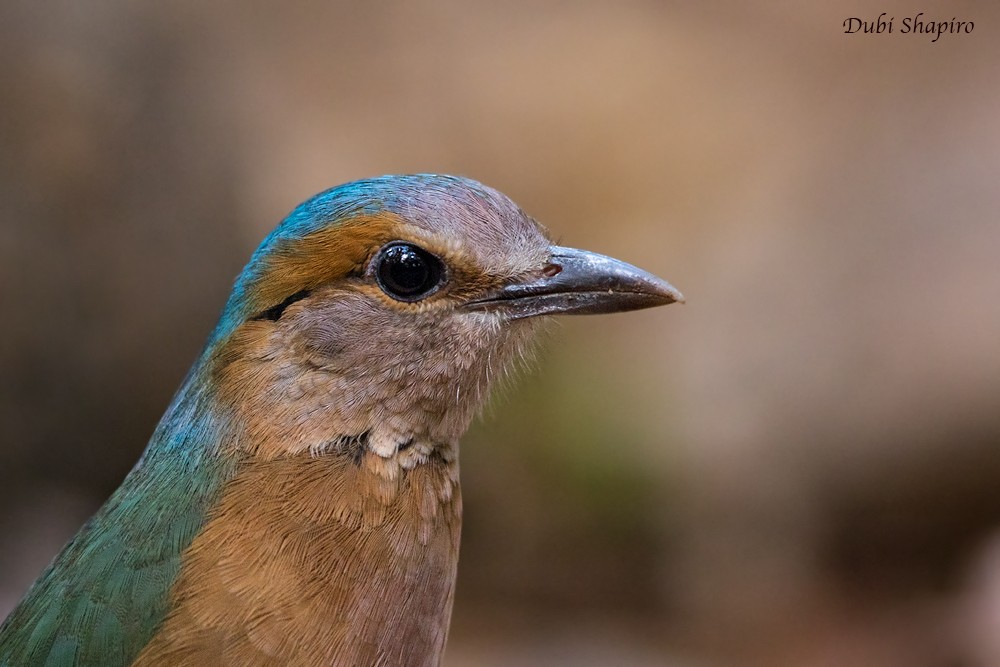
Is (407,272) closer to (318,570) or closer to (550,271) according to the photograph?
(550,271)

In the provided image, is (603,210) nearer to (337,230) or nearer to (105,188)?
(105,188)

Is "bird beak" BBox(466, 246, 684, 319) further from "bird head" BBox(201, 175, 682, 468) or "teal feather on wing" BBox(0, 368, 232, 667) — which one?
"teal feather on wing" BBox(0, 368, 232, 667)

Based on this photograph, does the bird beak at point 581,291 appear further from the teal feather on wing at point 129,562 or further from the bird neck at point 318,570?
the teal feather on wing at point 129,562

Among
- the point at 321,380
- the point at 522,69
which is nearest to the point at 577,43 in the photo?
the point at 522,69
